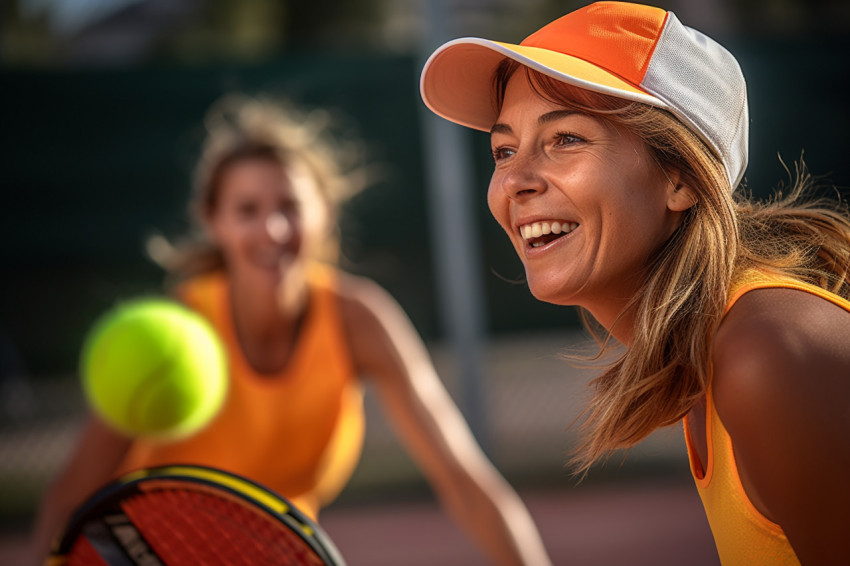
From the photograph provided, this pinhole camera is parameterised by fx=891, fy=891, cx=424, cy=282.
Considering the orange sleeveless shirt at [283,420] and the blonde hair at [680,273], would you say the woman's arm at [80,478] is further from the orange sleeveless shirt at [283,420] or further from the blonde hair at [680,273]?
the blonde hair at [680,273]

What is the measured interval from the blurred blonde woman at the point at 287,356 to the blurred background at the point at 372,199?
6.88 ft

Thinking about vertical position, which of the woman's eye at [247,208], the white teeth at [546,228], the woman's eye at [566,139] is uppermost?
the woman's eye at [566,139]

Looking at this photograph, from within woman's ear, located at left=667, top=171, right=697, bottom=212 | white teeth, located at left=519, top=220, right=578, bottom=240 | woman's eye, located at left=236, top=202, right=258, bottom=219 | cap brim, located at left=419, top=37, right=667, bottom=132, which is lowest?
woman's eye, located at left=236, top=202, right=258, bottom=219

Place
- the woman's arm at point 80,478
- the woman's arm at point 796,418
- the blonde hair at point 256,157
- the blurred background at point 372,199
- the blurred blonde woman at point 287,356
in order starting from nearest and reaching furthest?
the woman's arm at point 796,418 → the woman's arm at point 80,478 → the blurred blonde woman at point 287,356 → the blonde hair at point 256,157 → the blurred background at point 372,199

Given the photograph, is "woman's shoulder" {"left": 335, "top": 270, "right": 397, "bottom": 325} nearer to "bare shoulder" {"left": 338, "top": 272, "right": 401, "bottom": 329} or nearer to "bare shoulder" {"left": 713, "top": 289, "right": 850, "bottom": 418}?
"bare shoulder" {"left": 338, "top": 272, "right": 401, "bottom": 329}

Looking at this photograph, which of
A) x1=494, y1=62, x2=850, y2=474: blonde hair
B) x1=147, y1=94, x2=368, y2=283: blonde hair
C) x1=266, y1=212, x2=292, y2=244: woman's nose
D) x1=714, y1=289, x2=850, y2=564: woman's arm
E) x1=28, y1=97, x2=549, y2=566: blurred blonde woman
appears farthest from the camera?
x1=147, y1=94, x2=368, y2=283: blonde hair

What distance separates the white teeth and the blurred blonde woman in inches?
44.3

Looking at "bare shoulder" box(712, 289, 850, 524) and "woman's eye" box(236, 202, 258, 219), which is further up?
"bare shoulder" box(712, 289, 850, 524)

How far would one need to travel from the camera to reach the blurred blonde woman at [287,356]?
2.67 metres

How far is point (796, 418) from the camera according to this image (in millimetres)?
1116

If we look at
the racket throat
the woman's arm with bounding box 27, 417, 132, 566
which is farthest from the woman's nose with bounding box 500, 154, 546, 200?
the woman's arm with bounding box 27, 417, 132, 566

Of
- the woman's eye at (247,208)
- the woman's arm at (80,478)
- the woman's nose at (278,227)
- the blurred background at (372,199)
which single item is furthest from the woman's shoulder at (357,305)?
the blurred background at (372,199)

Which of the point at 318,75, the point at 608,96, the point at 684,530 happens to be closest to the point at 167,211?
the point at 318,75

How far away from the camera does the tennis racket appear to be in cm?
146
